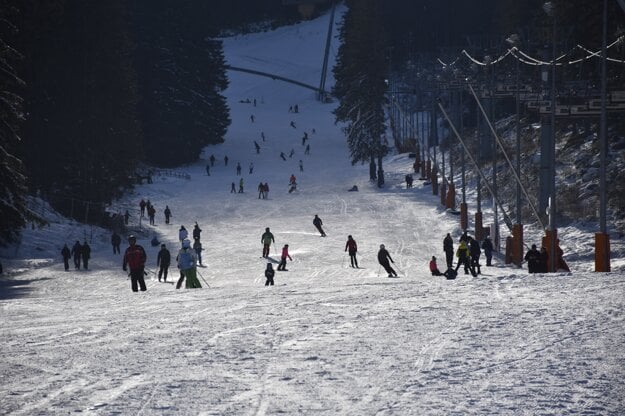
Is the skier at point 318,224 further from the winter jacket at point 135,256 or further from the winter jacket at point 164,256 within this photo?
the winter jacket at point 135,256

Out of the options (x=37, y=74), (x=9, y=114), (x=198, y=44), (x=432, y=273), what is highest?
(x=198, y=44)

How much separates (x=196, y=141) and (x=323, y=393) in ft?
223

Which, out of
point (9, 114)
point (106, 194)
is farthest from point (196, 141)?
point (9, 114)

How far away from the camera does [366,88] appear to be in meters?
A: 70.6

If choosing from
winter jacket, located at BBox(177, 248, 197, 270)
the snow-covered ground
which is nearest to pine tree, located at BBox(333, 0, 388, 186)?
the snow-covered ground

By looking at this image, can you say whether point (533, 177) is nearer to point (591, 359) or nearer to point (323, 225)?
point (323, 225)

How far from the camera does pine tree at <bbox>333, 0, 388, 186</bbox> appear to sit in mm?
69812

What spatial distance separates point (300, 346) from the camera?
13922 mm

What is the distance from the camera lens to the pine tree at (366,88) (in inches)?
2749

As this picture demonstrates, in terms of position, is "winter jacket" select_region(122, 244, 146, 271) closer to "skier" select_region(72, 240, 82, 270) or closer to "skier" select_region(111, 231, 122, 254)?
"skier" select_region(72, 240, 82, 270)

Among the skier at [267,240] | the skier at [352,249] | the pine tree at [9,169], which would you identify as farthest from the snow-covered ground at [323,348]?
the skier at [267,240]

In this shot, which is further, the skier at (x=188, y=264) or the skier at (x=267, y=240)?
the skier at (x=267, y=240)

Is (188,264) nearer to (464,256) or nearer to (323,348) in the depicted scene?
(464,256)

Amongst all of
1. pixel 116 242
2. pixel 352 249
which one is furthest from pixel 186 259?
pixel 116 242
